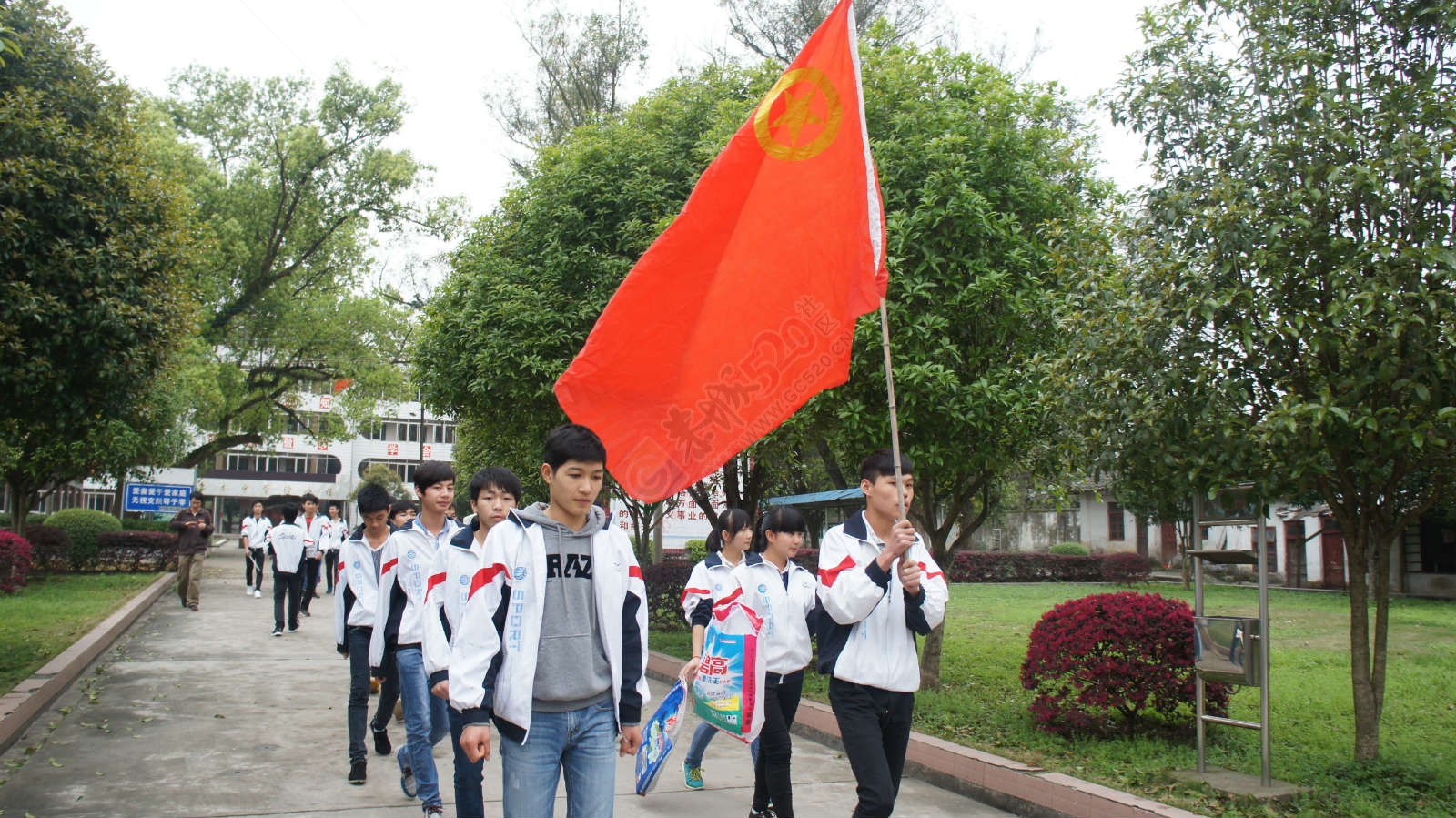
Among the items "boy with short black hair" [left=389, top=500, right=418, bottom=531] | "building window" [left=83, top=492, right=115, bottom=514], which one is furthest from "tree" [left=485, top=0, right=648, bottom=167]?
"building window" [left=83, top=492, right=115, bottom=514]

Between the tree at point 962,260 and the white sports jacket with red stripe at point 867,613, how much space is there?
407 cm

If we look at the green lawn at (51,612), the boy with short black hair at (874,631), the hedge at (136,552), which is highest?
the boy with short black hair at (874,631)

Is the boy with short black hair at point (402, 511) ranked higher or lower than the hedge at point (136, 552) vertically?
higher

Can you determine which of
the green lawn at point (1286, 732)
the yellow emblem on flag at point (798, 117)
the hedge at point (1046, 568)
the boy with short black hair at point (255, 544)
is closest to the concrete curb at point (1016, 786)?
the green lawn at point (1286, 732)

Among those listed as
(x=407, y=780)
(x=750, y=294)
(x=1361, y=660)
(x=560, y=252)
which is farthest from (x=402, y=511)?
(x=1361, y=660)

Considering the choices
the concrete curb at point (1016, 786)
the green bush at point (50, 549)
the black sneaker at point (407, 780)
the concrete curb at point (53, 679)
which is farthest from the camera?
the green bush at point (50, 549)

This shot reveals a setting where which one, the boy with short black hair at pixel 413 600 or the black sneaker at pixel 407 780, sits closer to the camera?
the boy with short black hair at pixel 413 600

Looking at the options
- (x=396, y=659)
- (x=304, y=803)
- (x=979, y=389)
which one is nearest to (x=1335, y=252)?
(x=979, y=389)

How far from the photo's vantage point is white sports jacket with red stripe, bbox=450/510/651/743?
3.59 metres

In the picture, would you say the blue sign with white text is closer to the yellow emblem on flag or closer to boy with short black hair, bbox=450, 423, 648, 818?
the yellow emblem on flag

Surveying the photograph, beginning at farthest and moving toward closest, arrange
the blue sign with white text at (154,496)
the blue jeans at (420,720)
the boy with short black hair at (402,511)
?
the blue sign with white text at (154,496) → the boy with short black hair at (402,511) → the blue jeans at (420,720)

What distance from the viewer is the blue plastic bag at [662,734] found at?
5914mm

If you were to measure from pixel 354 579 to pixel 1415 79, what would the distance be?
708 cm

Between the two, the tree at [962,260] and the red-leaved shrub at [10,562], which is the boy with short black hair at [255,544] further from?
the tree at [962,260]
